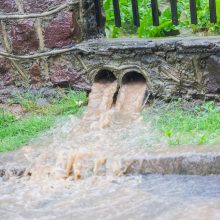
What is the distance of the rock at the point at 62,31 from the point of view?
15.4 feet

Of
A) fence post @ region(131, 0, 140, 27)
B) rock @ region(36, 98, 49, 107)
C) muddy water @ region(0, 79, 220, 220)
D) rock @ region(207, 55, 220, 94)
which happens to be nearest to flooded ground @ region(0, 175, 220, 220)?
muddy water @ region(0, 79, 220, 220)

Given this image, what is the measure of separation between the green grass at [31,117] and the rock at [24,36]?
41 cm

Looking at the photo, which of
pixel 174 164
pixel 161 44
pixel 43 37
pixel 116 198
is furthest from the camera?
pixel 43 37

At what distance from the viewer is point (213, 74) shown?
164 inches

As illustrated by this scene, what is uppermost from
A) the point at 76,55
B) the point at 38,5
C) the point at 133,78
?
the point at 38,5

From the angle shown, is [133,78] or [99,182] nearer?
[99,182]

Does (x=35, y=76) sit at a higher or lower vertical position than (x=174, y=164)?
higher

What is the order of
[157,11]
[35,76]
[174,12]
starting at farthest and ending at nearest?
[35,76]
[157,11]
[174,12]

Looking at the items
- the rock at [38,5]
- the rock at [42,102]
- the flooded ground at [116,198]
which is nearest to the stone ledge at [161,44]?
the rock at [38,5]

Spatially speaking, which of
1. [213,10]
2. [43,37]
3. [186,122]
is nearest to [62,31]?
[43,37]

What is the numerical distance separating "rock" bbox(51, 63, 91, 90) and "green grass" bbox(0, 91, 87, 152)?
0.28ft

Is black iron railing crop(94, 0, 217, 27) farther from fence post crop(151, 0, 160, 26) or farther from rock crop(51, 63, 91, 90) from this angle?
rock crop(51, 63, 91, 90)

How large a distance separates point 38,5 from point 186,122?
65.5 inches

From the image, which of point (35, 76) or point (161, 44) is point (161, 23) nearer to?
point (161, 44)
